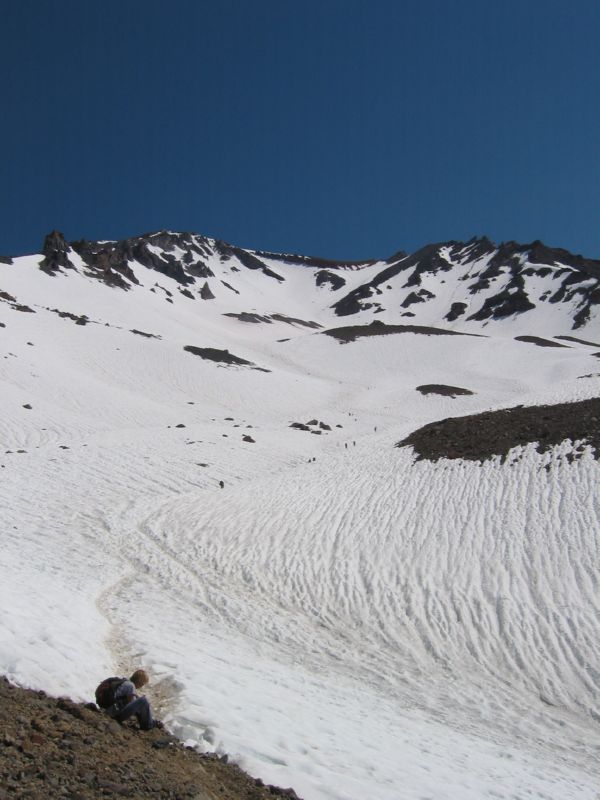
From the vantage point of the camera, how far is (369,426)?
38.2 meters

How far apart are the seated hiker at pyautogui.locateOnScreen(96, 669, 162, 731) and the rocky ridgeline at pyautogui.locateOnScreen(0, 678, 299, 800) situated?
0.39 ft

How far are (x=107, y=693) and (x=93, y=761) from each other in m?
1.56

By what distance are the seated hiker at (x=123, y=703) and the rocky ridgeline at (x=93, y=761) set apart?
12cm

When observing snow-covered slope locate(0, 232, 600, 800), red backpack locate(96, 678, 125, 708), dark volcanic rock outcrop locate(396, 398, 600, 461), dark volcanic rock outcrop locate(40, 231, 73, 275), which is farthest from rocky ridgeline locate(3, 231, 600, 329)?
red backpack locate(96, 678, 125, 708)

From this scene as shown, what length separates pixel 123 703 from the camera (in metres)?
6.93

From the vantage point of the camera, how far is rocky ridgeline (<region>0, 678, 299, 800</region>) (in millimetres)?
4969

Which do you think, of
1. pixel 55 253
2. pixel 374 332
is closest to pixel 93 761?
pixel 374 332

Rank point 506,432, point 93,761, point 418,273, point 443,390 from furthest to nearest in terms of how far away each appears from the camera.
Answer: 1. point 418,273
2. point 443,390
3. point 506,432
4. point 93,761

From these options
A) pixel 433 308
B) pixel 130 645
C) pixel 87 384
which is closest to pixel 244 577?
pixel 130 645

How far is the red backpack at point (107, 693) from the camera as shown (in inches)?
272

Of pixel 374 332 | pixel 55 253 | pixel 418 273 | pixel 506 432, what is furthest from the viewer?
pixel 418 273

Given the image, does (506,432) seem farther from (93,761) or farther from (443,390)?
(443,390)

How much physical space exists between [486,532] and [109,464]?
51.8 ft

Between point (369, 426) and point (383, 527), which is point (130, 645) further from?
point (369, 426)
